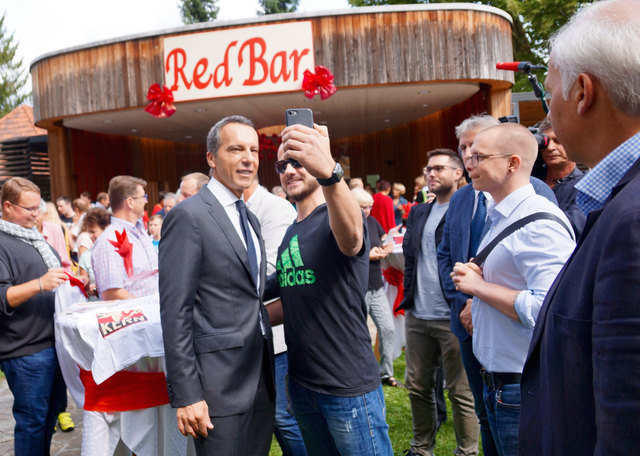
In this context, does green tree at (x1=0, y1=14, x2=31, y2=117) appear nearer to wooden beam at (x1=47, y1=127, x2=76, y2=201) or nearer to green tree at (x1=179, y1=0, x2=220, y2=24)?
green tree at (x1=179, y1=0, x2=220, y2=24)

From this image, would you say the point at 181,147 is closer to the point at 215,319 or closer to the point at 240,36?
the point at 240,36

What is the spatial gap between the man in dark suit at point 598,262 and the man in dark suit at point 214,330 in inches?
52.7

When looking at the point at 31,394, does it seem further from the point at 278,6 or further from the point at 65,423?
the point at 278,6

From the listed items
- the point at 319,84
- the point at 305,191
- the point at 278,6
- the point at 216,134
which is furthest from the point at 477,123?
the point at 278,6

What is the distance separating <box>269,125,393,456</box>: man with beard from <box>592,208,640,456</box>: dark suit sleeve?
1.15m

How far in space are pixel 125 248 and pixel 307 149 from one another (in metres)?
2.12

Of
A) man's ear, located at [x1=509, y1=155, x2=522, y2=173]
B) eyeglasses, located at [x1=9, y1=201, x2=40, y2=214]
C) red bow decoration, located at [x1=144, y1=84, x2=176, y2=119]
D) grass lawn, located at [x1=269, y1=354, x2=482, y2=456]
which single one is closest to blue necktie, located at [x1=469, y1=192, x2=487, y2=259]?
man's ear, located at [x1=509, y1=155, x2=522, y2=173]

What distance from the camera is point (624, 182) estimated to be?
0.92 meters

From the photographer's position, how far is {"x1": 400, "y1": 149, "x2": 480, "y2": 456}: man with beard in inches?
138

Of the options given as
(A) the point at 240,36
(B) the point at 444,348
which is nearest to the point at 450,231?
(B) the point at 444,348

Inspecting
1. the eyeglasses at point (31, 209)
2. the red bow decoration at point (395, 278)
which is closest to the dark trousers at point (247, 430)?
the eyeglasses at point (31, 209)

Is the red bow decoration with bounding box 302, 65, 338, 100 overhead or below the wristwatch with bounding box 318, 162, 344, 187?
overhead

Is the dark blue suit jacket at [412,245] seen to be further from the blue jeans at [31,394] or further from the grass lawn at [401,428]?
the blue jeans at [31,394]

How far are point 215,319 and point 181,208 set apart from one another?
0.49 meters
